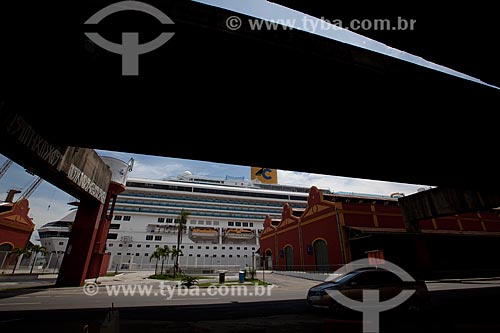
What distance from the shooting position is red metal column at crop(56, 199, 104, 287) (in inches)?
622

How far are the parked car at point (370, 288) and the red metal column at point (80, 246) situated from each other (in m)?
15.0

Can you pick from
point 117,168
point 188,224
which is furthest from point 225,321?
point 188,224

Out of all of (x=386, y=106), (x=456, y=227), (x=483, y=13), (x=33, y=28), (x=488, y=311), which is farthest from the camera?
(x=456, y=227)

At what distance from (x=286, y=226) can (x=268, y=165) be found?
27200mm

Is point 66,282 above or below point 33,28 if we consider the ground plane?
below

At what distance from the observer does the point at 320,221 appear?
27422 mm

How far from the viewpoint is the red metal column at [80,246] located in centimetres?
1579

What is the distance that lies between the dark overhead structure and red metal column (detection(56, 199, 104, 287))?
8.88 metres

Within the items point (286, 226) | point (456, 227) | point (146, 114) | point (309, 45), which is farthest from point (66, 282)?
point (456, 227)

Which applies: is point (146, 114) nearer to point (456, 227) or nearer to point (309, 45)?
point (309, 45)

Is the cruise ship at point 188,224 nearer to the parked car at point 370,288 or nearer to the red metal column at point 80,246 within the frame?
the red metal column at point 80,246

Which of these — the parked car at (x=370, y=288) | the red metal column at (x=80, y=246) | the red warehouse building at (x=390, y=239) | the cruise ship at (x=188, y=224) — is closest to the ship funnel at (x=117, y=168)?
the red metal column at (x=80, y=246)

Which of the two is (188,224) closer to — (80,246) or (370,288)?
(80,246)

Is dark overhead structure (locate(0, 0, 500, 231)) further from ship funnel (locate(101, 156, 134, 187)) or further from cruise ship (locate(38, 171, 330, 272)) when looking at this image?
cruise ship (locate(38, 171, 330, 272))
